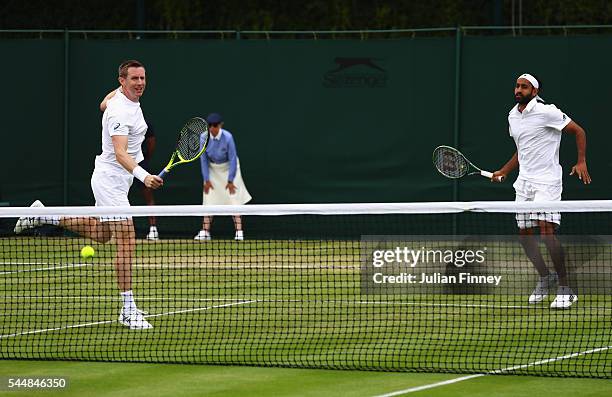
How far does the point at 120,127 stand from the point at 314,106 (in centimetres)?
768

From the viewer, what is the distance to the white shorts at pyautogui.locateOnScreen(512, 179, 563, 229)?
382 inches

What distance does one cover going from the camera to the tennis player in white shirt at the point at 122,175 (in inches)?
338

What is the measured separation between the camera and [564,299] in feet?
31.4

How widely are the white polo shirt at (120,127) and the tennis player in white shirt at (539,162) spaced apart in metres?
2.72

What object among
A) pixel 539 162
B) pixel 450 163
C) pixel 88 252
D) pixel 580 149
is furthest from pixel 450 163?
pixel 88 252

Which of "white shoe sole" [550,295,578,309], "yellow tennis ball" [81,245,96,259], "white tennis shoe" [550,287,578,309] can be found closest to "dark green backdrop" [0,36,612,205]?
"yellow tennis ball" [81,245,96,259]

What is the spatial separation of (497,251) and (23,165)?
21.8 ft

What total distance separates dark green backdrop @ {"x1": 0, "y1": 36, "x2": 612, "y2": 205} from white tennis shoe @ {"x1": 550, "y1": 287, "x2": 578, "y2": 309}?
5797mm

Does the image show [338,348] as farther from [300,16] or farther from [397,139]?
[300,16]

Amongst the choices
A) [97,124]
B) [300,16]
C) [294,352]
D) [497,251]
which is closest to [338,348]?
[294,352]

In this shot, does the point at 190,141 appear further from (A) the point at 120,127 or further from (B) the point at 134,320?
(B) the point at 134,320

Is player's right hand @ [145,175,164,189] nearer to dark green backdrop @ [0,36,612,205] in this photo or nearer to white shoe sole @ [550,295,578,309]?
white shoe sole @ [550,295,578,309]

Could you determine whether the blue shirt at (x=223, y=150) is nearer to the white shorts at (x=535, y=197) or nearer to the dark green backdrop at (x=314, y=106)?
the dark green backdrop at (x=314, y=106)

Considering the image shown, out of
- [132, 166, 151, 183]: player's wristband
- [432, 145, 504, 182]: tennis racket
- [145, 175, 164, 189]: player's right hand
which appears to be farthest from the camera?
[432, 145, 504, 182]: tennis racket
